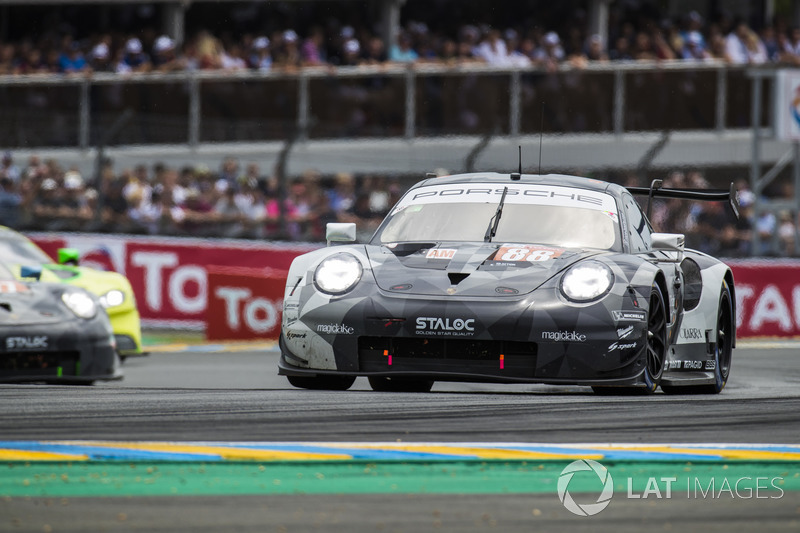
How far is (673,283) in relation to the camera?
313 inches

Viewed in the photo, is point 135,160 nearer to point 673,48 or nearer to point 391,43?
point 391,43

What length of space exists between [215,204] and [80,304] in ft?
24.3

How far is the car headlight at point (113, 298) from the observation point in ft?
37.8

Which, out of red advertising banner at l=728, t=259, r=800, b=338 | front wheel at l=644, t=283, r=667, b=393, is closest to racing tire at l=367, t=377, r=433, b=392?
front wheel at l=644, t=283, r=667, b=393

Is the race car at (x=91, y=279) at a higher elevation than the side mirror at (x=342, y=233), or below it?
below

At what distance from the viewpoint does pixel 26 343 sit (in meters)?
8.84

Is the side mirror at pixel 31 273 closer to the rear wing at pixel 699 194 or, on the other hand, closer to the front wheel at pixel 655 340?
the rear wing at pixel 699 194

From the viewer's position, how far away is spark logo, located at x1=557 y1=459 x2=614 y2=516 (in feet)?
14.7

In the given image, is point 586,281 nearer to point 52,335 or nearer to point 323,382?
point 323,382

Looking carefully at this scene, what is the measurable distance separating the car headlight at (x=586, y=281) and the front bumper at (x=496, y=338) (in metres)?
0.06

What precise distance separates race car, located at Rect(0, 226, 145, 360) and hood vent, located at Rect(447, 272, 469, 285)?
427 cm

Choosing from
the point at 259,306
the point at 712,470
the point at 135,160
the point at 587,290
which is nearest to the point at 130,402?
the point at 587,290

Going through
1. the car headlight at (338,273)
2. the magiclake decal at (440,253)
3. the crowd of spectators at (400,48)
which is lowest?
the car headlight at (338,273)

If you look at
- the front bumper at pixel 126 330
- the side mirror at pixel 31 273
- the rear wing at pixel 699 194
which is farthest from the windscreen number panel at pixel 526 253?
the front bumper at pixel 126 330
